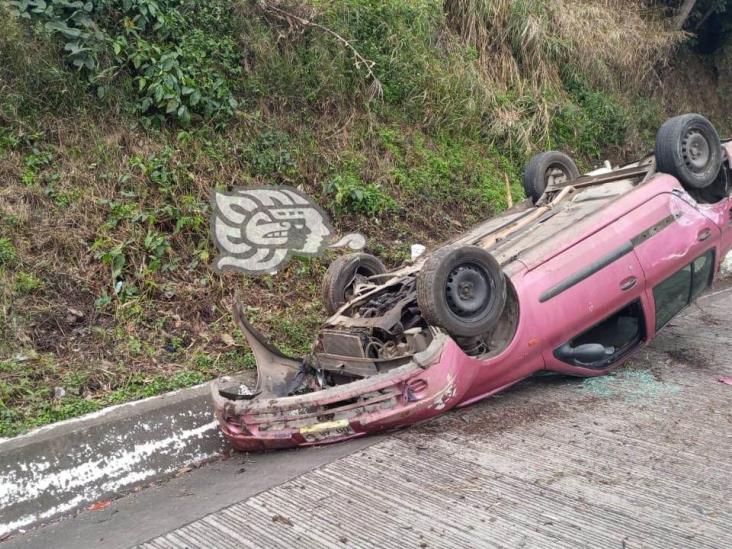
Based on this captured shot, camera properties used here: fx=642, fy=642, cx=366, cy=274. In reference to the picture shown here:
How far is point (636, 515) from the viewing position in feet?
8.90

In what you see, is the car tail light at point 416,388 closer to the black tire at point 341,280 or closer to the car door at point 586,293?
the car door at point 586,293

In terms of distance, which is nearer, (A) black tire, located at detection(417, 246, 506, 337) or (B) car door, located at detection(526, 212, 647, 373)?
(A) black tire, located at detection(417, 246, 506, 337)

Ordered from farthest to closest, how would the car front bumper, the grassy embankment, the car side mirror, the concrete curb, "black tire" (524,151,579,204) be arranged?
"black tire" (524,151,579,204) → the grassy embankment → the car side mirror → the car front bumper → the concrete curb

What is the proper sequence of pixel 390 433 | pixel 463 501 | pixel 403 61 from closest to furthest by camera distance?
pixel 463 501 < pixel 390 433 < pixel 403 61

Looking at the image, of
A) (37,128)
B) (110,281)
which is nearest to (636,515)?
(110,281)

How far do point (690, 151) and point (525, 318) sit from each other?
200cm

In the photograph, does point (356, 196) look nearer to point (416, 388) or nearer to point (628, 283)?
point (628, 283)

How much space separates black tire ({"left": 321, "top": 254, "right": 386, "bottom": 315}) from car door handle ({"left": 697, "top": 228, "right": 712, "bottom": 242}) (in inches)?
94.4

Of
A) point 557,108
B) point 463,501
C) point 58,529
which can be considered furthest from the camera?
point 557,108

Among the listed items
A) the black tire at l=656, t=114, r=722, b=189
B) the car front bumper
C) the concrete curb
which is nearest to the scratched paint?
the black tire at l=656, t=114, r=722, b=189

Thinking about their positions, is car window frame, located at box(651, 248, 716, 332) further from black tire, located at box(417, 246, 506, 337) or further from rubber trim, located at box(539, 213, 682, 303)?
black tire, located at box(417, 246, 506, 337)

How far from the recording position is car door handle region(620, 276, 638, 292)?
4242mm

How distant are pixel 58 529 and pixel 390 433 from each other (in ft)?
5.84

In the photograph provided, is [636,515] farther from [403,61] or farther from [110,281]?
[403,61]
